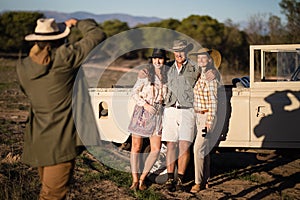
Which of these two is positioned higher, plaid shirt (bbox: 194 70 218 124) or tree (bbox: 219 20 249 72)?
plaid shirt (bbox: 194 70 218 124)

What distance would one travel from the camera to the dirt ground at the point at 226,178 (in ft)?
20.2

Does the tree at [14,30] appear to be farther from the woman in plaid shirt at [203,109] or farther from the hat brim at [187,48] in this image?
the woman in plaid shirt at [203,109]

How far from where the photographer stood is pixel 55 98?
384 centimetres

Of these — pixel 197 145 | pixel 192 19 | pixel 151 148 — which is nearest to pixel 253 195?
pixel 197 145

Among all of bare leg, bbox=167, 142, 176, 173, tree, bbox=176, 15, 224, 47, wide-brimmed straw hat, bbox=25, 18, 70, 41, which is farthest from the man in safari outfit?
tree, bbox=176, 15, 224, 47

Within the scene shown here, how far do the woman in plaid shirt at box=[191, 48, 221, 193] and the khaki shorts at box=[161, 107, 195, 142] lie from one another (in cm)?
9

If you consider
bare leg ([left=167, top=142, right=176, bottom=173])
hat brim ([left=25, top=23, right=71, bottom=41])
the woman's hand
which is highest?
hat brim ([left=25, top=23, right=71, bottom=41])

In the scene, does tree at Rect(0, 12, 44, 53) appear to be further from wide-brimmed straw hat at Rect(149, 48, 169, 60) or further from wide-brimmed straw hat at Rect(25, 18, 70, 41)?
wide-brimmed straw hat at Rect(25, 18, 70, 41)

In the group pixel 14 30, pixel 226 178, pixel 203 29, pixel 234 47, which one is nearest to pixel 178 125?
pixel 226 178

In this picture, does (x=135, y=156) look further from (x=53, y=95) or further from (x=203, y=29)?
(x=203, y=29)

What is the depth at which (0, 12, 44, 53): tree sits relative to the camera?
38156 mm

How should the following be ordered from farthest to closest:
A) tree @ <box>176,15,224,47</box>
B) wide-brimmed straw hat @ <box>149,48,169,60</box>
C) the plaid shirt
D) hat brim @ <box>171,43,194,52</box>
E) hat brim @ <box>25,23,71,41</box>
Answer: tree @ <box>176,15,224,47</box>, hat brim @ <box>171,43,194,52</box>, wide-brimmed straw hat @ <box>149,48,169,60</box>, the plaid shirt, hat brim @ <box>25,23,71,41</box>

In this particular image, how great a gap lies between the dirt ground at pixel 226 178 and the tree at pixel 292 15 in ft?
55.8

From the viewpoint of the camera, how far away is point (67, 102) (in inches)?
153
